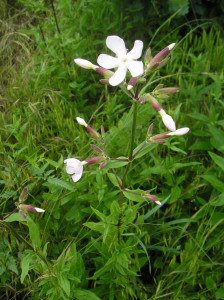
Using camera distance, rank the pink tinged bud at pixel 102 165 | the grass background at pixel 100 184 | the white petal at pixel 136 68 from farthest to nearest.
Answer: the grass background at pixel 100 184
the pink tinged bud at pixel 102 165
the white petal at pixel 136 68

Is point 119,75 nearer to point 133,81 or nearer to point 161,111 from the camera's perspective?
point 133,81

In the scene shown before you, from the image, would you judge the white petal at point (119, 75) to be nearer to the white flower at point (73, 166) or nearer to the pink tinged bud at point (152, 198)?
the white flower at point (73, 166)

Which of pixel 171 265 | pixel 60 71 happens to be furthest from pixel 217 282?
pixel 60 71

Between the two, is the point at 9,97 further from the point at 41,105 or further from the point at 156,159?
the point at 156,159

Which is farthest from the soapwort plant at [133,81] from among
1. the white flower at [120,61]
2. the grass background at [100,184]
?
the grass background at [100,184]

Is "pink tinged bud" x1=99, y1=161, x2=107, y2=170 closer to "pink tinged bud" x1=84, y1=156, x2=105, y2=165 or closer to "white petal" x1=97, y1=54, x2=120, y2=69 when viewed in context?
"pink tinged bud" x1=84, y1=156, x2=105, y2=165

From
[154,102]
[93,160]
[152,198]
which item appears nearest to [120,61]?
[154,102]
